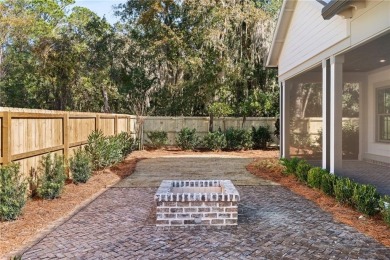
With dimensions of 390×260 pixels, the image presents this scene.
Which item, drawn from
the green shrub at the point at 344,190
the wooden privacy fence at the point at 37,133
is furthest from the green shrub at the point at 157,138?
the green shrub at the point at 344,190

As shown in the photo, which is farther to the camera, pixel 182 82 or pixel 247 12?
pixel 182 82

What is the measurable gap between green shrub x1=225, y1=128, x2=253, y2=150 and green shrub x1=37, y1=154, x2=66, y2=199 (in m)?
11.2

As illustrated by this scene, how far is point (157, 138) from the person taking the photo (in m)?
18.2

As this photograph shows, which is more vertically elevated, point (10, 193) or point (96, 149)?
point (96, 149)

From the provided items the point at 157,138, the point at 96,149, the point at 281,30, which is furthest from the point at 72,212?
the point at 157,138

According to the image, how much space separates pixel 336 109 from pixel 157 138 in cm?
1223

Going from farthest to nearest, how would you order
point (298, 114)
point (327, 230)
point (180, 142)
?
point (180, 142) → point (298, 114) → point (327, 230)

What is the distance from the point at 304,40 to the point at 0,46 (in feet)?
71.9

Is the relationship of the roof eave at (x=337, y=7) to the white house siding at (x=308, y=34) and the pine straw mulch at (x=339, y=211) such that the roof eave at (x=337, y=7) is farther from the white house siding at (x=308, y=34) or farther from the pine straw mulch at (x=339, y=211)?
the pine straw mulch at (x=339, y=211)

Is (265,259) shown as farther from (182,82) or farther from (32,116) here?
(182,82)

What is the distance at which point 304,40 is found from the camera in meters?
8.95

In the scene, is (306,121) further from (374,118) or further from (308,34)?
(308,34)

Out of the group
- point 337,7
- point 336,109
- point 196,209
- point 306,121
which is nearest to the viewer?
point 196,209

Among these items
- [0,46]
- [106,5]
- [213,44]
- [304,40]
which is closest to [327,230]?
[304,40]
